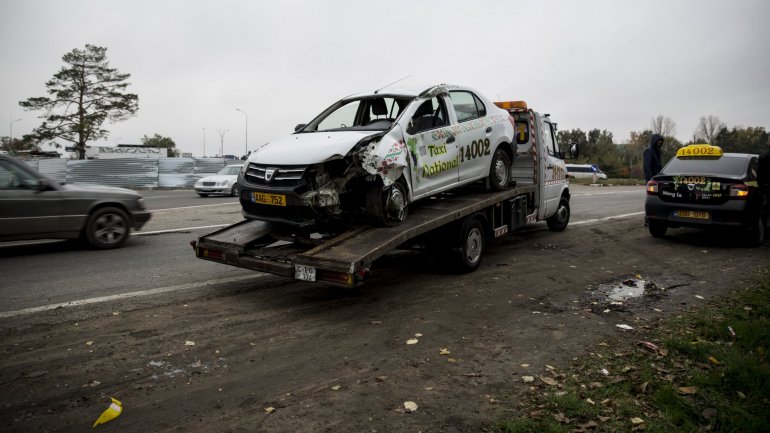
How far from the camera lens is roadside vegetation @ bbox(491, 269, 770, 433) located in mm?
3260

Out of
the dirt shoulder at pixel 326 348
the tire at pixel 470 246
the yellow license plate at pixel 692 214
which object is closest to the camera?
the dirt shoulder at pixel 326 348

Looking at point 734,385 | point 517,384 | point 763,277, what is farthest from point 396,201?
point 763,277

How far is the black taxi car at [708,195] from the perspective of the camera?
8.69m

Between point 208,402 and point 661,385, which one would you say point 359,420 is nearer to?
point 208,402

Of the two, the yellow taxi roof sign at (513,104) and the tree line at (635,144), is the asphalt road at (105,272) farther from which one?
Answer: the tree line at (635,144)

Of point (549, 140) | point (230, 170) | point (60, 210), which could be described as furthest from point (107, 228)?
point (230, 170)

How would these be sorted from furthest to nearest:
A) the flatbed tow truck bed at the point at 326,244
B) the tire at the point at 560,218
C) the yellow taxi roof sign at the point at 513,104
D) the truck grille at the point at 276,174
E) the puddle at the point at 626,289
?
1. the tire at the point at 560,218
2. the yellow taxi roof sign at the point at 513,104
3. the puddle at the point at 626,289
4. the truck grille at the point at 276,174
5. the flatbed tow truck bed at the point at 326,244

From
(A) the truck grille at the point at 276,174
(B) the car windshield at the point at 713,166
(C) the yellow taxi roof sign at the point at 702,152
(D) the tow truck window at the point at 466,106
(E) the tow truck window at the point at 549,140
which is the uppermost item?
(D) the tow truck window at the point at 466,106

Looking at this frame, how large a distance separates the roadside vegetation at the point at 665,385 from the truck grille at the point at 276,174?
3116mm

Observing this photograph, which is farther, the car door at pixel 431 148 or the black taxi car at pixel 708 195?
the black taxi car at pixel 708 195

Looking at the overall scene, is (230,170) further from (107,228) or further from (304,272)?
(304,272)

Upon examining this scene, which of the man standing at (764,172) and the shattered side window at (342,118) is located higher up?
the shattered side window at (342,118)

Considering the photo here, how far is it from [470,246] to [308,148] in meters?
2.68

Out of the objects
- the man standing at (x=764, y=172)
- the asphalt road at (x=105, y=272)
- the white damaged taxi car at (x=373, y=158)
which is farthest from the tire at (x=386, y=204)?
the man standing at (x=764, y=172)
